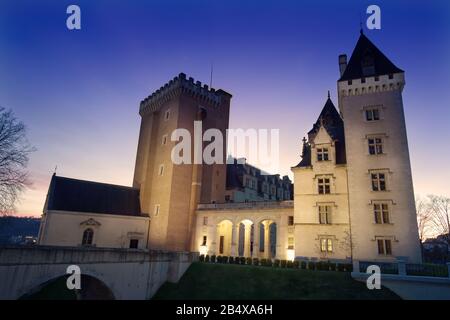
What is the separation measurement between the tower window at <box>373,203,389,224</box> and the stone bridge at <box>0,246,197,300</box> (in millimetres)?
20352

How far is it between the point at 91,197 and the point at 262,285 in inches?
1142

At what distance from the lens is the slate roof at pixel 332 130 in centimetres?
3322

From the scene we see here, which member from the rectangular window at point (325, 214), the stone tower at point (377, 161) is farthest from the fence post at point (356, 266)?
the rectangular window at point (325, 214)

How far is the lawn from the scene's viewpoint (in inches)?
884

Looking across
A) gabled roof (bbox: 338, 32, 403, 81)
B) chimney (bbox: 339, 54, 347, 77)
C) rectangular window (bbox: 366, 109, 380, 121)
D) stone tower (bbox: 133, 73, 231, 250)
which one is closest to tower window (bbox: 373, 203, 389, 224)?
rectangular window (bbox: 366, 109, 380, 121)

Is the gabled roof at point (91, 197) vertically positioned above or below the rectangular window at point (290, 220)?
above

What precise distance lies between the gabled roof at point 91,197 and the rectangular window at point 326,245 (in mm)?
27876

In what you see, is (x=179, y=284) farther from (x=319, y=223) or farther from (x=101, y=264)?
(x=319, y=223)

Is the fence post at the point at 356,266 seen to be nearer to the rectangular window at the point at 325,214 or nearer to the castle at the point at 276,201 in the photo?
the castle at the point at 276,201

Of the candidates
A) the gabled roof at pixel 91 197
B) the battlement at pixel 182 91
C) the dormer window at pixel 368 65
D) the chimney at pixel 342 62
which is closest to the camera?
the dormer window at pixel 368 65

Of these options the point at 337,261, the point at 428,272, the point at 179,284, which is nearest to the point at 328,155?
the point at 337,261

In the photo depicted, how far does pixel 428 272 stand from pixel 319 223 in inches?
425

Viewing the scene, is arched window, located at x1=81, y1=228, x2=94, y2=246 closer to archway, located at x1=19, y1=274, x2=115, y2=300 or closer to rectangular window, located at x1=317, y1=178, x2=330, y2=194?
archway, located at x1=19, y1=274, x2=115, y2=300
